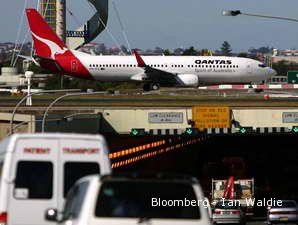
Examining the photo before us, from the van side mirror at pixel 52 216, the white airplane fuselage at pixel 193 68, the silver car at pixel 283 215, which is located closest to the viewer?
the van side mirror at pixel 52 216

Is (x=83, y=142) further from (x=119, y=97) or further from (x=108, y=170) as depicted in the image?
(x=119, y=97)

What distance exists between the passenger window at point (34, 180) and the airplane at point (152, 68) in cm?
6626

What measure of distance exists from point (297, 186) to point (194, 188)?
195 ft

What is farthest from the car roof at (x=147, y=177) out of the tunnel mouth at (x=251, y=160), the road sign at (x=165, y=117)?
the tunnel mouth at (x=251, y=160)

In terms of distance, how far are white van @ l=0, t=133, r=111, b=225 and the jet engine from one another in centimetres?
6711

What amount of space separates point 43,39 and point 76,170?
71573 millimetres

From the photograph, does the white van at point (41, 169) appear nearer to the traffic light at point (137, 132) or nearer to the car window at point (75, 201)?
the car window at point (75, 201)

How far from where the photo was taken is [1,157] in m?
17.3

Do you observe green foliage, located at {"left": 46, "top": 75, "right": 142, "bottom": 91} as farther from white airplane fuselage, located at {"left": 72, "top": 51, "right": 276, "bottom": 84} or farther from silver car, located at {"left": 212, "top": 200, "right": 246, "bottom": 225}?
silver car, located at {"left": 212, "top": 200, "right": 246, "bottom": 225}

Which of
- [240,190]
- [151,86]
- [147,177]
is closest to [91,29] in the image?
[151,86]

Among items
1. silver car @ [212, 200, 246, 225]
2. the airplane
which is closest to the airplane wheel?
the airplane

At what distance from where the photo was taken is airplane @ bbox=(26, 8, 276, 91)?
83.5 meters

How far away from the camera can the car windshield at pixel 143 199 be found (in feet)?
42.3

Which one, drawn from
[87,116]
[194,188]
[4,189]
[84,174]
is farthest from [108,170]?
[87,116]
